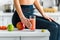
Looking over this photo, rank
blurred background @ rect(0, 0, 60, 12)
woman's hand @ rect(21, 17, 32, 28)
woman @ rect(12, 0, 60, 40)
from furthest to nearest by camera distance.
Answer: blurred background @ rect(0, 0, 60, 12)
woman @ rect(12, 0, 60, 40)
woman's hand @ rect(21, 17, 32, 28)

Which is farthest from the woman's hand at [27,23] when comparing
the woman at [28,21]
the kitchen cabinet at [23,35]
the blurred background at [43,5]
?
the blurred background at [43,5]

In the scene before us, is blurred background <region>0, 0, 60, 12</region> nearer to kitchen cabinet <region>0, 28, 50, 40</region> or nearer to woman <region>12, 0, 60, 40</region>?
woman <region>12, 0, 60, 40</region>

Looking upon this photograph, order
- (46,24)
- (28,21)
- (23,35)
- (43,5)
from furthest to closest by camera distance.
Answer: (43,5) → (46,24) → (28,21) → (23,35)

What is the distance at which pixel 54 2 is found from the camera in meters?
4.54

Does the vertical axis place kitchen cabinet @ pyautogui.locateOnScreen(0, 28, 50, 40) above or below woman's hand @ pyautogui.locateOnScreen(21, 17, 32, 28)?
below

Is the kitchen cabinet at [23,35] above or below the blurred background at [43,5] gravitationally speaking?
below

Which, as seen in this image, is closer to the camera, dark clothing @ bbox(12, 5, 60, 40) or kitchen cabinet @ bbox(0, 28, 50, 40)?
kitchen cabinet @ bbox(0, 28, 50, 40)

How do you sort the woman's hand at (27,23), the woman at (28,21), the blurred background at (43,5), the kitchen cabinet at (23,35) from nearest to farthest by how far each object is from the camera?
1. the kitchen cabinet at (23,35)
2. the woman's hand at (27,23)
3. the woman at (28,21)
4. the blurred background at (43,5)

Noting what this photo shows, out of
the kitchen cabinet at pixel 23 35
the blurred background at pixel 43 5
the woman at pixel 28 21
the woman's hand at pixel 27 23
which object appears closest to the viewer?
the kitchen cabinet at pixel 23 35

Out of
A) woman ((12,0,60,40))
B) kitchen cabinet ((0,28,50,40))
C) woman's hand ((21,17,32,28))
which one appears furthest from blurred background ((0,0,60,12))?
kitchen cabinet ((0,28,50,40))

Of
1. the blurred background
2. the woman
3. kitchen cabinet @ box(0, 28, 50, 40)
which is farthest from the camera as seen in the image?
the blurred background

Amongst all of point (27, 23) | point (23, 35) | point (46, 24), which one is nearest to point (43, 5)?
point (46, 24)

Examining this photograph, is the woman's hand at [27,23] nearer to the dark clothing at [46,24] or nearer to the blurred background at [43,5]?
the dark clothing at [46,24]

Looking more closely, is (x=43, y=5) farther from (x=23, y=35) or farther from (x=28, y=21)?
(x=23, y=35)
